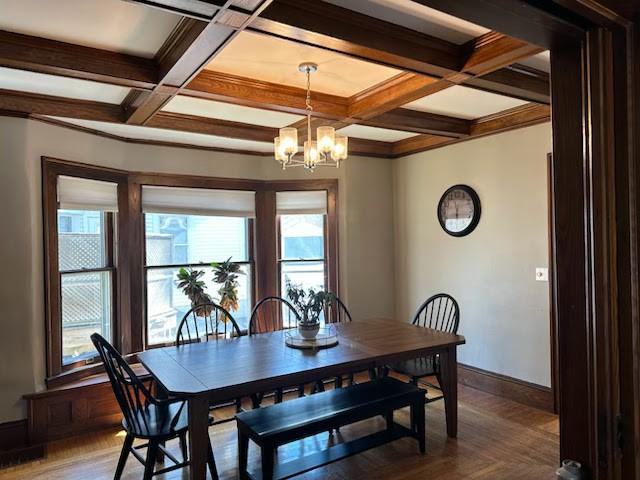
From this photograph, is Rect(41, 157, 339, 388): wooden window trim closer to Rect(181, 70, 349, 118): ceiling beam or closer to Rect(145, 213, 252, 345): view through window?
Rect(145, 213, 252, 345): view through window

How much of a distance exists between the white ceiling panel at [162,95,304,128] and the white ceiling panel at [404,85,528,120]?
102cm

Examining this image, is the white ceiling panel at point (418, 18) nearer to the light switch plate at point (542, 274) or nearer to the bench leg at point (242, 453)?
the light switch plate at point (542, 274)

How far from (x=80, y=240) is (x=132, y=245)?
0.46 metres

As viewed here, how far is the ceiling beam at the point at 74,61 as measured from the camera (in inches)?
89.2

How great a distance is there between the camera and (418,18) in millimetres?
2182

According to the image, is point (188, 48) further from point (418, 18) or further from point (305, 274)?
point (305, 274)

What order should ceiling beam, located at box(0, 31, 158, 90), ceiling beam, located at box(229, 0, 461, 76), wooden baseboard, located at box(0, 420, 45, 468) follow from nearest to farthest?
ceiling beam, located at box(229, 0, 461, 76)
ceiling beam, located at box(0, 31, 158, 90)
wooden baseboard, located at box(0, 420, 45, 468)

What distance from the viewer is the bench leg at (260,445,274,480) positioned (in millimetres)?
2531

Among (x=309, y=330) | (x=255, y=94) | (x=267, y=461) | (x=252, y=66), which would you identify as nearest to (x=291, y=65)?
(x=252, y=66)

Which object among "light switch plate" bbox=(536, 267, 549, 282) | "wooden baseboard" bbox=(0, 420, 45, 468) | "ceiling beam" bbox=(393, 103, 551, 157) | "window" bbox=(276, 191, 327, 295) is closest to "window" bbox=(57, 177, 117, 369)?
"wooden baseboard" bbox=(0, 420, 45, 468)

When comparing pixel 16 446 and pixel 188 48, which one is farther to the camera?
pixel 16 446

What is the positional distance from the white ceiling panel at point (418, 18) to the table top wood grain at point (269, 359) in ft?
6.13

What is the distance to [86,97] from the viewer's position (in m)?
3.25

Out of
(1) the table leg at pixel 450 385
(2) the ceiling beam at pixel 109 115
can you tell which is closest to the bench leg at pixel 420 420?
(1) the table leg at pixel 450 385
